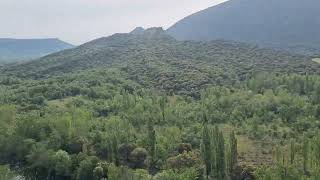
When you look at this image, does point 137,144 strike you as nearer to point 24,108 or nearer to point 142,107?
point 142,107

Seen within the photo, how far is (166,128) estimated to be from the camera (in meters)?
114

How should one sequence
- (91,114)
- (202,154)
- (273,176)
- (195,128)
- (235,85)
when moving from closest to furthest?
1. (273,176)
2. (202,154)
3. (195,128)
4. (91,114)
5. (235,85)

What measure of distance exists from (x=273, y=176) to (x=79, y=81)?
114 meters

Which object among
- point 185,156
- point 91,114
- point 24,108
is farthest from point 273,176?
Answer: point 24,108

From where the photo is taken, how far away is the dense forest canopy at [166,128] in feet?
293

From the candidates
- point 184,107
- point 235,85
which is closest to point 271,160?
point 184,107

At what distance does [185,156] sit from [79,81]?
294 ft

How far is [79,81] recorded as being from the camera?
179 metres

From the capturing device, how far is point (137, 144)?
104 metres

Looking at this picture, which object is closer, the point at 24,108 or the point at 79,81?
the point at 24,108

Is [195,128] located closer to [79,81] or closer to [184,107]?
[184,107]

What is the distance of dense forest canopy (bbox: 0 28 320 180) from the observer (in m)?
89.3

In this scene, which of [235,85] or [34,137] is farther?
[235,85]

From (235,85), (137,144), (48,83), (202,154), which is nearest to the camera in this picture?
(202,154)
